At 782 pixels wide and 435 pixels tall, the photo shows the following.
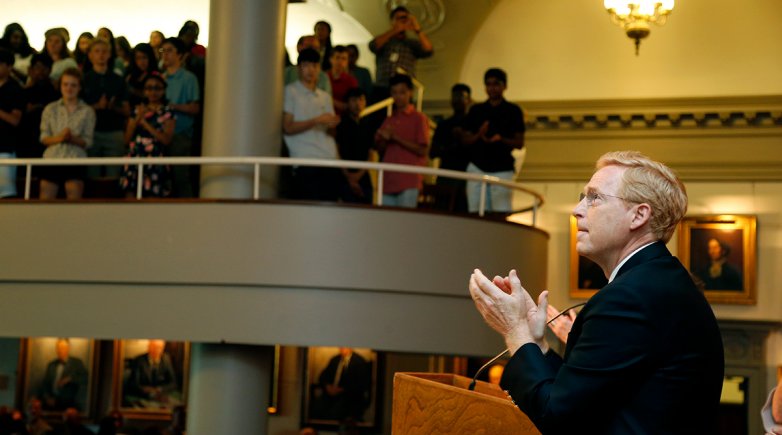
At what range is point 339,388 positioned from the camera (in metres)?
15.9

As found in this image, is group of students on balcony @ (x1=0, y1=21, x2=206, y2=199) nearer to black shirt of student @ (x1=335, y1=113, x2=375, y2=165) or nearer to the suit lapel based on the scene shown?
black shirt of student @ (x1=335, y1=113, x2=375, y2=165)

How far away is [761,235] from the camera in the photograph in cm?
1472

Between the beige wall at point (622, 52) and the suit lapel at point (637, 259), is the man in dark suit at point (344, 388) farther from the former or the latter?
the suit lapel at point (637, 259)

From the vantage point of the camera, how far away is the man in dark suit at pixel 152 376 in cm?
1595

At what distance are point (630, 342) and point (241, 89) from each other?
8278 mm

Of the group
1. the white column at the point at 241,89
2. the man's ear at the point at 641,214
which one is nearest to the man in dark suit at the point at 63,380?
the white column at the point at 241,89

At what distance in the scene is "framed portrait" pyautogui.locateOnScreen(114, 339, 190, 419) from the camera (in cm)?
1591

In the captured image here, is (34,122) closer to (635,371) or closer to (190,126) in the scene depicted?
(190,126)

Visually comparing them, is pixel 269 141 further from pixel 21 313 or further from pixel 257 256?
pixel 21 313

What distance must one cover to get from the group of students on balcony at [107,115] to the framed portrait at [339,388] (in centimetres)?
527

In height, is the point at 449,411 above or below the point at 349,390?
above

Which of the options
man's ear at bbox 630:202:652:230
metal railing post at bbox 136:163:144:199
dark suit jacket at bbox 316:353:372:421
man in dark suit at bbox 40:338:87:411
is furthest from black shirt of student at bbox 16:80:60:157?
man's ear at bbox 630:202:652:230

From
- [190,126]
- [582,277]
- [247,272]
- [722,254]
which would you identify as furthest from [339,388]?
[190,126]

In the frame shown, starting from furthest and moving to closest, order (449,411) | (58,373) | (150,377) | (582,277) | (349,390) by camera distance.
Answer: (58,373) → (150,377) → (349,390) → (582,277) → (449,411)
